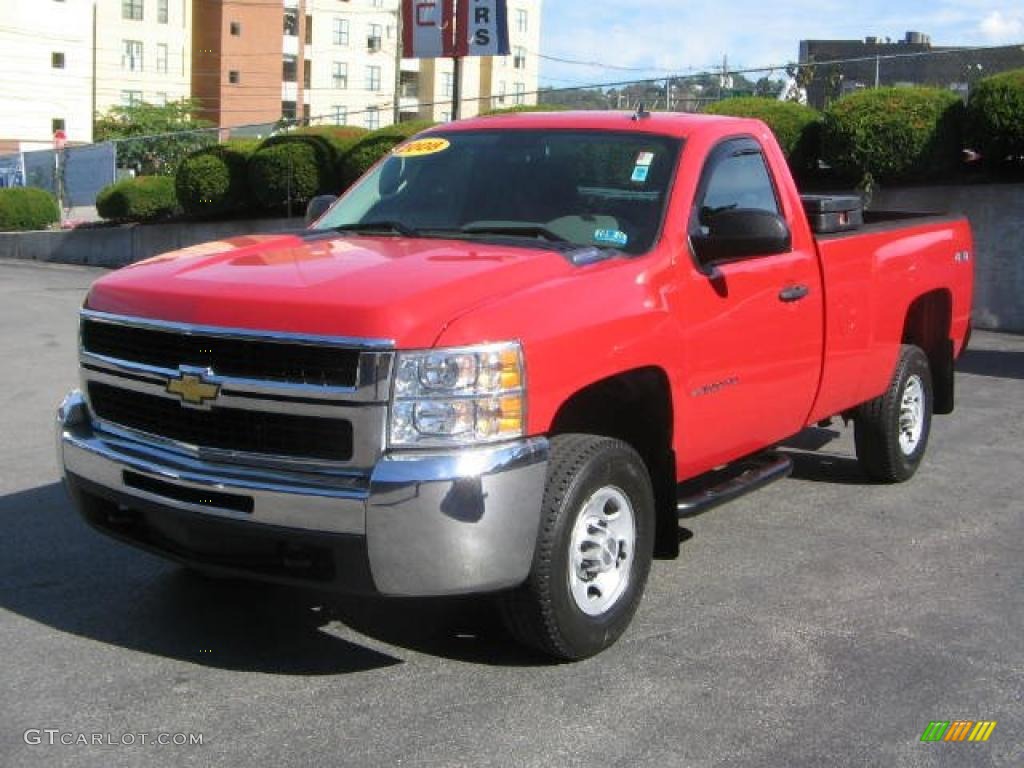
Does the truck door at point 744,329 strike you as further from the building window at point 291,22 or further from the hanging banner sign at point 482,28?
the building window at point 291,22

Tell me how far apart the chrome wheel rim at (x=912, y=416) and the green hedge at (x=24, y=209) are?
1083 inches

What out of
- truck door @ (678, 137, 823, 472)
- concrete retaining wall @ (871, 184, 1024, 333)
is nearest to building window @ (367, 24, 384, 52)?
concrete retaining wall @ (871, 184, 1024, 333)

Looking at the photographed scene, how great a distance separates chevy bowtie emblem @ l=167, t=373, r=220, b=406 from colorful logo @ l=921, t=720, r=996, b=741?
2.57m

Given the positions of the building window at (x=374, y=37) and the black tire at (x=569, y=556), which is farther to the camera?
the building window at (x=374, y=37)

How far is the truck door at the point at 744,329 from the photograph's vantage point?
507 cm

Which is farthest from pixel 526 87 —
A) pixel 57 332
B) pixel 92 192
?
Result: pixel 57 332

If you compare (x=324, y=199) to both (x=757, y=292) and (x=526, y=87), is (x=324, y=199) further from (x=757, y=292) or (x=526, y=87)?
(x=526, y=87)

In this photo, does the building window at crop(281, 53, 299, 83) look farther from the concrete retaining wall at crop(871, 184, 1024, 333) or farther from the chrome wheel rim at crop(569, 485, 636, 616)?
the chrome wheel rim at crop(569, 485, 636, 616)

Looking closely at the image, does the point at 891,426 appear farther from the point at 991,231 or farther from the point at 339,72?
the point at 339,72

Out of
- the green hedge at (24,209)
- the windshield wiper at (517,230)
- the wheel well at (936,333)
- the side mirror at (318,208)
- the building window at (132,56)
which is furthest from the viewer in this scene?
the building window at (132,56)

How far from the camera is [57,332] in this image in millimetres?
13680

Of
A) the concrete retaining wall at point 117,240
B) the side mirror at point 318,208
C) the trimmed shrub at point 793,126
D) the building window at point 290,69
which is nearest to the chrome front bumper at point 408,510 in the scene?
the side mirror at point 318,208

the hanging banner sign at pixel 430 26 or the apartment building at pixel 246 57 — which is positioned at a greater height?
the apartment building at pixel 246 57

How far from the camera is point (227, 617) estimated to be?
495 cm
